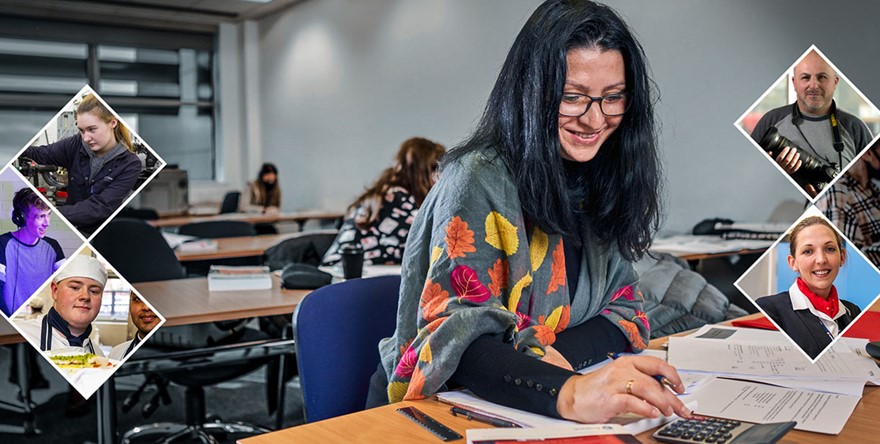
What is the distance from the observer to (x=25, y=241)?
92cm

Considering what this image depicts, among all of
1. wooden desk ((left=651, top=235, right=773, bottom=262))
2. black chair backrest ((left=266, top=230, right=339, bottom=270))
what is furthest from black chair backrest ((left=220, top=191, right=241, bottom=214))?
wooden desk ((left=651, top=235, right=773, bottom=262))

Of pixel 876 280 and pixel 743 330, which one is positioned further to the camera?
pixel 743 330

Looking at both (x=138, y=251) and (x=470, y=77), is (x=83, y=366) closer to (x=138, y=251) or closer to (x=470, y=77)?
(x=138, y=251)

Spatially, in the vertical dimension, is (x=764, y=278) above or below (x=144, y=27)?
below

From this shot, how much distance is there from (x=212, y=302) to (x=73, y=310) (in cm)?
150

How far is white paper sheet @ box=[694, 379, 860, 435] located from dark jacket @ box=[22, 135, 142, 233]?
0.77 m

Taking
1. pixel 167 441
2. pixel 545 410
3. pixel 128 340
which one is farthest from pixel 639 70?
pixel 167 441

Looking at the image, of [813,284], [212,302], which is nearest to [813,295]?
[813,284]

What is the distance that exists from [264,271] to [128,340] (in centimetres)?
173

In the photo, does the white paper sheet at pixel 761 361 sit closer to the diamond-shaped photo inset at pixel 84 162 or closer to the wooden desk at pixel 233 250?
the diamond-shaped photo inset at pixel 84 162

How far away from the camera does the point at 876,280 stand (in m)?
1.12

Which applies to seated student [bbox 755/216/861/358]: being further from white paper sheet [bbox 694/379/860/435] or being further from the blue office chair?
the blue office chair

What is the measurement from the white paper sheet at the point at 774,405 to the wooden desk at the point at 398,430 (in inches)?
0.7

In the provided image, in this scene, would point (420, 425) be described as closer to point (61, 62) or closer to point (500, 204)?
point (500, 204)
